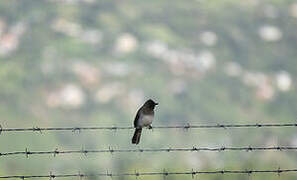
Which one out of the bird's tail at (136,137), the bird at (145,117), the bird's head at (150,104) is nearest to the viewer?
the bird's tail at (136,137)

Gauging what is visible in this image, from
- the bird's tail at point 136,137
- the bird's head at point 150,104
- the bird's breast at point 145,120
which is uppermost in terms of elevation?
the bird's head at point 150,104

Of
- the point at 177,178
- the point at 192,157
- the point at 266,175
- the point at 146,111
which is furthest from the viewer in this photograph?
the point at 192,157

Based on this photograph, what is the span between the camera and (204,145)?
199 m

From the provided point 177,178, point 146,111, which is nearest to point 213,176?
point 177,178

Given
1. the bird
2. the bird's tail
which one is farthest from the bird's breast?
the bird's tail

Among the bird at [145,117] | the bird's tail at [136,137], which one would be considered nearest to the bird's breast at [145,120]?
the bird at [145,117]

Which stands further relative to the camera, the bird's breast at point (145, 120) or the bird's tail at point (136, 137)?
the bird's breast at point (145, 120)

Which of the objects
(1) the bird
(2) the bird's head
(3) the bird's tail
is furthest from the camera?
(2) the bird's head

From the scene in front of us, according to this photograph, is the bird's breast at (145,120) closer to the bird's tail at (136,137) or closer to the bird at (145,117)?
the bird at (145,117)

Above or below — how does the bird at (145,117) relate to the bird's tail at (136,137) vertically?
above

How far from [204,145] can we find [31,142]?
35.8 m

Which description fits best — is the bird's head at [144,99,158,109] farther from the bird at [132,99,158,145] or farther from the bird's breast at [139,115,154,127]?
the bird's breast at [139,115,154,127]

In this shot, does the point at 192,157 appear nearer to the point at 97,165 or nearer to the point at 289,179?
the point at 97,165

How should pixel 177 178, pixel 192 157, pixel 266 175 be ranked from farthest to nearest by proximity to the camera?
pixel 192 157 → pixel 266 175 → pixel 177 178
